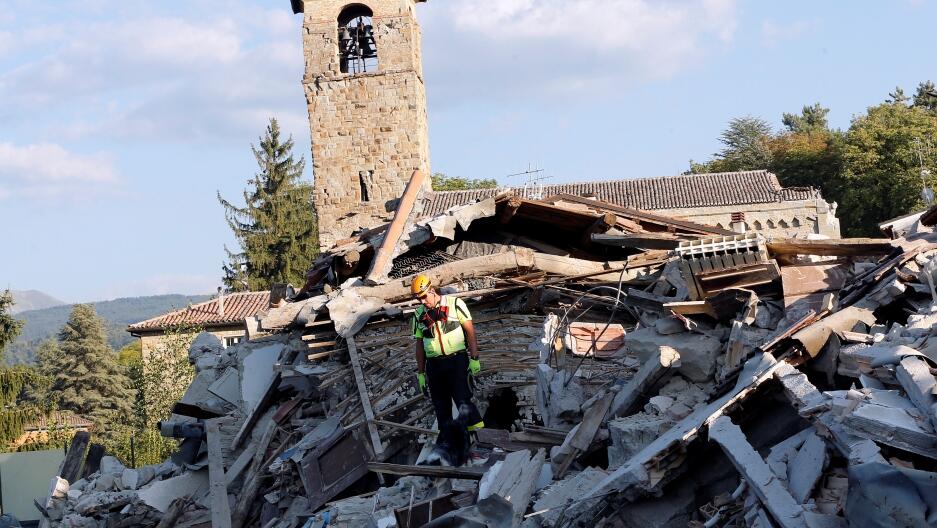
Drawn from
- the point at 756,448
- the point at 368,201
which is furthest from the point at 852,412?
the point at 368,201

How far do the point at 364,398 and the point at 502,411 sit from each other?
3.40ft

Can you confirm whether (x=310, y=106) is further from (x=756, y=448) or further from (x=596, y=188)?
(x=756, y=448)

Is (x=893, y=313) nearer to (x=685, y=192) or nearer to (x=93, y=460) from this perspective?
(x=93, y=460)

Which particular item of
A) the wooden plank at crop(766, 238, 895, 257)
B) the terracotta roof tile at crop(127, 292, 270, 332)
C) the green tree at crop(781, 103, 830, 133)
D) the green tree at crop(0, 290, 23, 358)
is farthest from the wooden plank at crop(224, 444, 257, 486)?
the green tree at crop(781, 103, 830, 133)

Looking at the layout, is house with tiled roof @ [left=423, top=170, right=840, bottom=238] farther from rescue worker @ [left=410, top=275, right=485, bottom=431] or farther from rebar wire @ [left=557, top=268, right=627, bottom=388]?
rescue worker @ [left=410, top=275, right=485, bottom=431]

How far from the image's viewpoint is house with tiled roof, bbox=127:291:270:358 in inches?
1342

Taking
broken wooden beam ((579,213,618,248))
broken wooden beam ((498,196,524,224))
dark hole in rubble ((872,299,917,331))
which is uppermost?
broken wooden beam ((498,196,524,224))

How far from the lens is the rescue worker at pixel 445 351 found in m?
6.87

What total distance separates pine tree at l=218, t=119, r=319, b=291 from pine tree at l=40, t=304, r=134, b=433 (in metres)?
11.2

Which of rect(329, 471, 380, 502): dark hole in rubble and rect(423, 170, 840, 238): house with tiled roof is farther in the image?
rect(423, 170, 840, 238): house with tiled roof

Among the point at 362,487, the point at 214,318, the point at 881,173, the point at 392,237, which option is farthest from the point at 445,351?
the point at 881,173

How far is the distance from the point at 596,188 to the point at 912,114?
15080mm

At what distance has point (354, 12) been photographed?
27359 millimetres

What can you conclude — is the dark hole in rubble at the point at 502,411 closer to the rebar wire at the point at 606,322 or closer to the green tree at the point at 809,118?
the rebar wire at the point at 606,322
